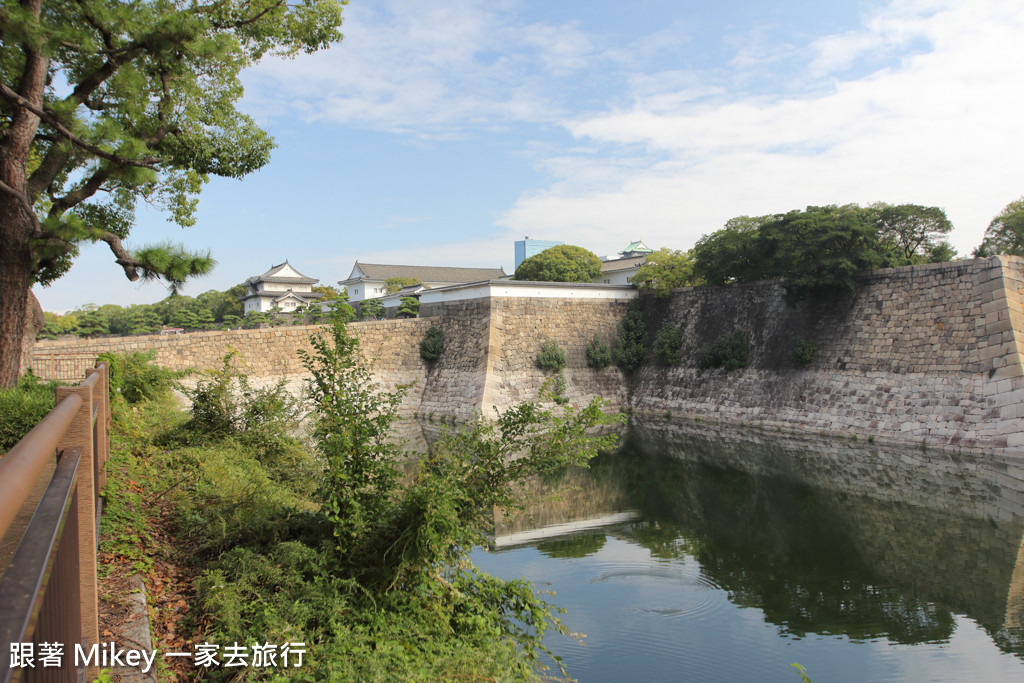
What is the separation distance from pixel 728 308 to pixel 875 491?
28.2ft

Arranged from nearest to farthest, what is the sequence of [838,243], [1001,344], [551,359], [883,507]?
[883,507] → [1001,344] → [838,243] → [551,359]

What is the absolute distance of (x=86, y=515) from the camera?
224cm

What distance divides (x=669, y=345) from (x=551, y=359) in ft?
11.2

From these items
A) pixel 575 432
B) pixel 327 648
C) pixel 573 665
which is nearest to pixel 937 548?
pixel 573 665

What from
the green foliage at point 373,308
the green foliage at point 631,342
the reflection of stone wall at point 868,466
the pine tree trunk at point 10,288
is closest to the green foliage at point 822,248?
the reflection of stone wall at point 868,466

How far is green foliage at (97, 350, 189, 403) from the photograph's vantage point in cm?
858

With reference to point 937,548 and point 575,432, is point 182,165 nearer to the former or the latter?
point 575,432

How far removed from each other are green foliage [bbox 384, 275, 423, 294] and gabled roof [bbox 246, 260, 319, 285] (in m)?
5.75

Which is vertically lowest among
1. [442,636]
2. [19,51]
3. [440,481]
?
[442,636]

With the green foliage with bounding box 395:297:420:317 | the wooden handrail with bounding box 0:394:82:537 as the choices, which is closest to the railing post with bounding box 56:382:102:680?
the wooden handrail with bounding box 0:394:82:537

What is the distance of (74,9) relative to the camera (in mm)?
6676

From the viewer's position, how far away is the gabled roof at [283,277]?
38719 millimetres

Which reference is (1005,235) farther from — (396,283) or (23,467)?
(396,283)

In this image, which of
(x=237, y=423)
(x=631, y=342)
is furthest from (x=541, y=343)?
(x=237, y=423)
